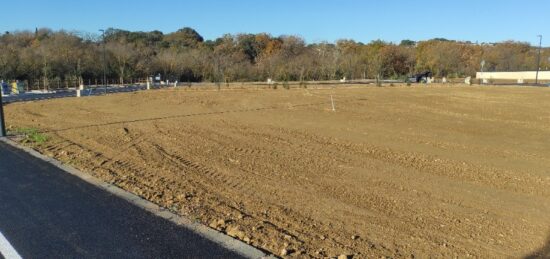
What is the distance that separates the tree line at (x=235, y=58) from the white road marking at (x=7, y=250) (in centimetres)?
5617

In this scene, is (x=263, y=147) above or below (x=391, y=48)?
below

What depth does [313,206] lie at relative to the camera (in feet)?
22.9

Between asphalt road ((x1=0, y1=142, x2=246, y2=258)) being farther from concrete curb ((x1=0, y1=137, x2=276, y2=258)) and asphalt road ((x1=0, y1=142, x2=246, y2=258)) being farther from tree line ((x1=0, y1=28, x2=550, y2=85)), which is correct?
tree line ((x1=0, y1=28, x2=550, y2=85))

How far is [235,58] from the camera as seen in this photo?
3376 inches

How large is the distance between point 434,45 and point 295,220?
104 metres

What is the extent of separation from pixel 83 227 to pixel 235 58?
81.5 m

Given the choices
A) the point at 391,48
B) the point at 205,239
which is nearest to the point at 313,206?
the point at 205,239

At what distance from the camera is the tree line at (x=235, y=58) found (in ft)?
222

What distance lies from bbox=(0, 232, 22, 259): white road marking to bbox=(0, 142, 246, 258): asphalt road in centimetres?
3

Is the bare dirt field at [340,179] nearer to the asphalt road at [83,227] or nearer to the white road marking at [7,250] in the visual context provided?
the asphalt road at [83,227]

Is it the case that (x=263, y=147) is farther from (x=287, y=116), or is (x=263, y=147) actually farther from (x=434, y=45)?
(x=434, y=45)

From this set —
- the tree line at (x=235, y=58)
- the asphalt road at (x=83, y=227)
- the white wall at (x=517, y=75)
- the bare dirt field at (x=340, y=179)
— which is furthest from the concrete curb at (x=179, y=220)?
the white wall at (x=517, y=75)

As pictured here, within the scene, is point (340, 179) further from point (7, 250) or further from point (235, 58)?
point (235, 58)

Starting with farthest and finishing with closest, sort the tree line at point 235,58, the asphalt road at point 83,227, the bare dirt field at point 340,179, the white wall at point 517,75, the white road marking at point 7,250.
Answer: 1. the white wall at point 517,75
2. the tree line at point 235,58
3. the bare dirt field at point 340,179
4. the asphalt road at point 83,227
5. the white road marking at point 7,250
